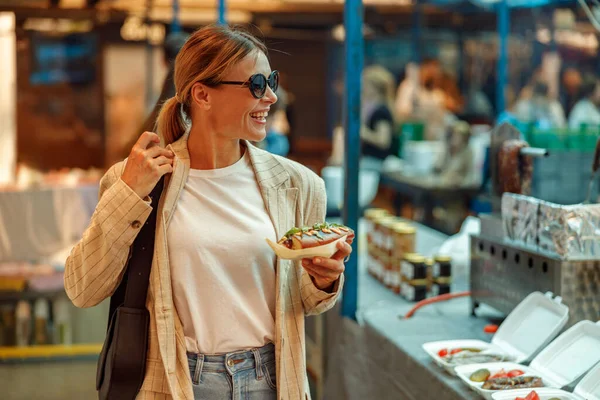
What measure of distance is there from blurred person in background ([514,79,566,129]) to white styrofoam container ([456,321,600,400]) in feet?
19.1

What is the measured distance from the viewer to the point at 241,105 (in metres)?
2.21

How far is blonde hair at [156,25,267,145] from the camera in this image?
7.20 feet

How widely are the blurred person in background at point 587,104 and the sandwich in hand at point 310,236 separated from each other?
6.93 meters

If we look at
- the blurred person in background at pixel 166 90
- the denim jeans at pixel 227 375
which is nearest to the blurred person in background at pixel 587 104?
the blurred person in background at pixel 166 90

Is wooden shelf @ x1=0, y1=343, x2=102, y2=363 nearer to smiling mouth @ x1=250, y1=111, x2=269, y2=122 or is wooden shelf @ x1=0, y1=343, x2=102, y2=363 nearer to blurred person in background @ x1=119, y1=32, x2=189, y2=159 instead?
blurred person in background @ x1=119, y1=32, x2=189, y2=159

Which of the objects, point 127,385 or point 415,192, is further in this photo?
point 415,192

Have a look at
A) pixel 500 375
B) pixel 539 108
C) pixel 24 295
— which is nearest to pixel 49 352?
pixel 24 295

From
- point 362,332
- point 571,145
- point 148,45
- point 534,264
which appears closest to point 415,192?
point 148,45

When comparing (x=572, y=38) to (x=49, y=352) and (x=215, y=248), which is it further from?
(x=215, y=248)

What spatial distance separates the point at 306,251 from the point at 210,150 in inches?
15.7

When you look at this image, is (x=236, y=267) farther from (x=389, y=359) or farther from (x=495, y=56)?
(x=495, y=56)

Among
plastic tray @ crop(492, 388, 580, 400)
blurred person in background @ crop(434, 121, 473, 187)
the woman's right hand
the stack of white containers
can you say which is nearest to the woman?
the woman's right hand

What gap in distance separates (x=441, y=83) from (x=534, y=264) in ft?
35.0

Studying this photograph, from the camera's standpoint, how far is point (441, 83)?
13531mm
